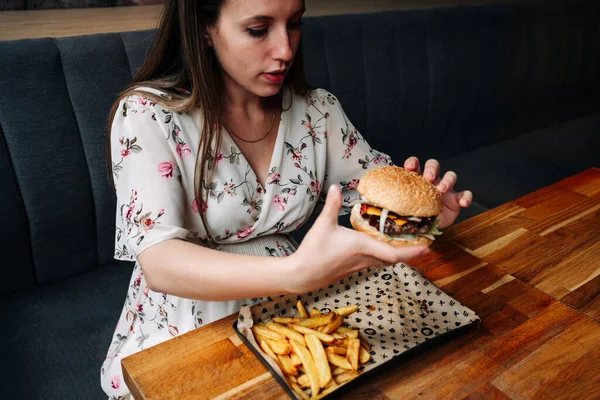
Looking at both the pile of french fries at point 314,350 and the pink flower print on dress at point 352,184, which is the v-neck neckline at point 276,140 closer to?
the pink flower print on dress at point 352,184

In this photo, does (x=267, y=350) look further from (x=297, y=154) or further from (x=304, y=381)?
(x=297, y=154)

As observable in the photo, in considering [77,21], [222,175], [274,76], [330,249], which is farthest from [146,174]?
[77,21]

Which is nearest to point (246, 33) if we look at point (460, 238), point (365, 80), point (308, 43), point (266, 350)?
point (266, 350)

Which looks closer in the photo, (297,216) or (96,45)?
(297,216)

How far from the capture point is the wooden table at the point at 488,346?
3.93 ft

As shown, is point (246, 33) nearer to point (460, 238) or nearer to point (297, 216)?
point (297, 216)

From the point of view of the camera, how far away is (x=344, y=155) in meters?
2.05

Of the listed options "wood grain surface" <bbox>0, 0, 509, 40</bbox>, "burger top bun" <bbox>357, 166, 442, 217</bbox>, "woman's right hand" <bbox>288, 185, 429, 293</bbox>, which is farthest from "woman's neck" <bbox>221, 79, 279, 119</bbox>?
"wood grain surface" <bbox>0, 0, 509, 40</bbox>

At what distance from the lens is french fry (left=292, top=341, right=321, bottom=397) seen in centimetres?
115

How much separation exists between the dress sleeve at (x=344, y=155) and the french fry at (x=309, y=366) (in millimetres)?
848

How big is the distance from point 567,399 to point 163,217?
114 centimetres

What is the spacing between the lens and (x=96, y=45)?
91.4 inches

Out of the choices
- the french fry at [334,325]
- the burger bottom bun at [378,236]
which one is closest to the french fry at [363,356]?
the french fry at [334,325]

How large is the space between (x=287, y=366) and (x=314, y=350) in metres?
0.08
